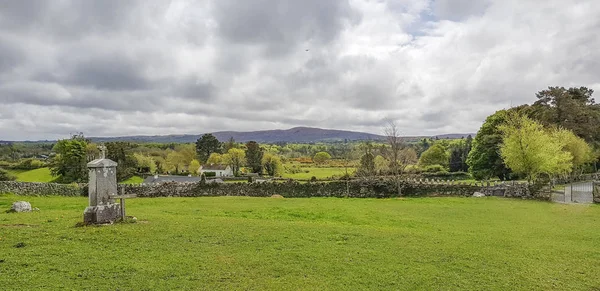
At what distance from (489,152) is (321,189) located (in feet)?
90.0

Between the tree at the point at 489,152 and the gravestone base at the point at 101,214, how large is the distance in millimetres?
48082

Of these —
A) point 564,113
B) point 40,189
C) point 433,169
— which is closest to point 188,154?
point 433,169

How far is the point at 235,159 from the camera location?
270ft

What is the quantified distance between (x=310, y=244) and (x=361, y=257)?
180cm

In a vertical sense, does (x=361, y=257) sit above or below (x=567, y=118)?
below

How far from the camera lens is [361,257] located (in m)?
10.2

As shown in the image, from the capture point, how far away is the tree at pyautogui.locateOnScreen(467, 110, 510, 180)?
166 ft

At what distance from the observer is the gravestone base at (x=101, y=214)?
41.1 ft

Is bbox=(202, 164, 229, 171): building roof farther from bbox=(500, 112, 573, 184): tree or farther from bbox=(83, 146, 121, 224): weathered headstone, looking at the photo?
bbox=(83, 146, 121, 224): weathered headstone

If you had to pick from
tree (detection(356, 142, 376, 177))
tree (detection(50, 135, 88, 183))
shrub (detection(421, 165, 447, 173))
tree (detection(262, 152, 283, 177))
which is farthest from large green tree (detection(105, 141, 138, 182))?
shrub (detection(421, 165, 447, 173))

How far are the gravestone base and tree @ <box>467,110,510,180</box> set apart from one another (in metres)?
48.1

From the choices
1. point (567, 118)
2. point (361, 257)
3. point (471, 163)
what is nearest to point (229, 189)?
point (361, 257)

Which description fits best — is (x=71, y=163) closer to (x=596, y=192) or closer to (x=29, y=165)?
(x=29, y=165)

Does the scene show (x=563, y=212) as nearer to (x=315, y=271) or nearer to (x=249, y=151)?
(x=315, y=271)
